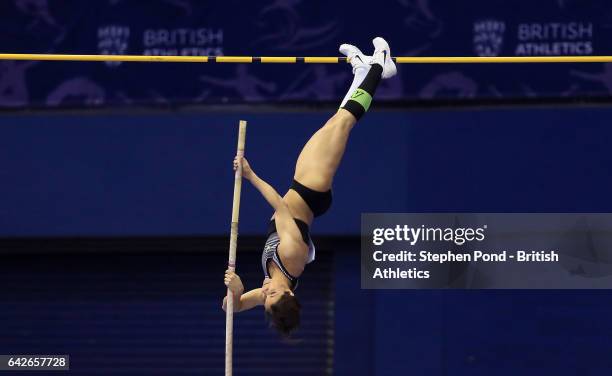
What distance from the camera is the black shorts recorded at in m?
8.39

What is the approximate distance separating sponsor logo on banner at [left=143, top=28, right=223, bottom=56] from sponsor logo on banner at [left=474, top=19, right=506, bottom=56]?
9.80 feet

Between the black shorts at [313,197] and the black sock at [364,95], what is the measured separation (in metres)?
0.75

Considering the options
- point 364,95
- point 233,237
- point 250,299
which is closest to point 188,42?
point 364,95

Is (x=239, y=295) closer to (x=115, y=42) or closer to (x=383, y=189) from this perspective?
(x=383, y=189)

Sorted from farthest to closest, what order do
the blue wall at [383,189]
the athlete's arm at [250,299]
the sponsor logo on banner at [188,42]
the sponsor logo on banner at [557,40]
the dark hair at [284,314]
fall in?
the sponsor logo on banner at [188,42]
the sponsor logo on banner at [557,40]
the blue wall at [383,189]
the athlete's arm at [250,299]
the dark hair at [284,314]

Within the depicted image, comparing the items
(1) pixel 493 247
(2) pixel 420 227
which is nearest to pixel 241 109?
(2) pixel 420 227

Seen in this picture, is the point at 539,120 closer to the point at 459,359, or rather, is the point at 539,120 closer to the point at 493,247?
the point at 493,247

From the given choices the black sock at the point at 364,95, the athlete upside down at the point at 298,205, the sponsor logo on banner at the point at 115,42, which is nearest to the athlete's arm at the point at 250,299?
the athlete upside down at the point at 298,205

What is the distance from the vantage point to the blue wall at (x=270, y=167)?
1093cm

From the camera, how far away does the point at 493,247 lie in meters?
11.0

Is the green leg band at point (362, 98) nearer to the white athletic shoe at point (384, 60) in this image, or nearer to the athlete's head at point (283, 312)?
the white athletic shoe at point (384, 60)

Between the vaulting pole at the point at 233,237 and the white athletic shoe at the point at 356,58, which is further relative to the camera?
the white athletic shoe at the point at 356,58

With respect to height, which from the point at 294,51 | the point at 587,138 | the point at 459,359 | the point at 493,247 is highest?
the point at 294,51

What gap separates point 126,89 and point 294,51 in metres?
2.02
